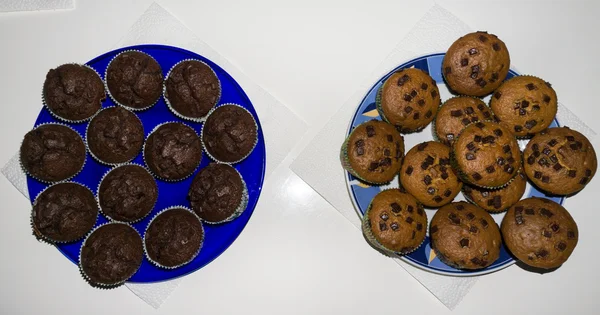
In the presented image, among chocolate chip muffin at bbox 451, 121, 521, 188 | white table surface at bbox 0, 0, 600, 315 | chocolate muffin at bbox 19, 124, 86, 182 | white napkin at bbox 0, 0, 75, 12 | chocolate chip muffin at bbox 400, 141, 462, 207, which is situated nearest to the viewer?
chocolate chip muffin at bbox 451, 121, 521, 188

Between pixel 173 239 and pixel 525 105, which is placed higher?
pixel 525 105

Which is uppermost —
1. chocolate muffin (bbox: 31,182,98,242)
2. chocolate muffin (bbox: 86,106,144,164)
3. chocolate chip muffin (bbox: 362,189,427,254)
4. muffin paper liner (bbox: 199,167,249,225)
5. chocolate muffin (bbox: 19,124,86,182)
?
chocolate chip muffin (bbox: 362,189,427,254)

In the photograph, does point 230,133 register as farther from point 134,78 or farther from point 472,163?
point 472,163

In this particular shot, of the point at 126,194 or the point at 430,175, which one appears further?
the point at 126,194

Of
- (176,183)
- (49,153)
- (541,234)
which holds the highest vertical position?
(541,234)

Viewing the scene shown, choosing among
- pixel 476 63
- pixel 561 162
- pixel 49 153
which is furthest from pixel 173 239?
pixel 561 162

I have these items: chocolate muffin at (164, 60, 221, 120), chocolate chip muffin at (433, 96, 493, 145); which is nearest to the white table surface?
chocolate muffin at (164, 60, 221, 120)

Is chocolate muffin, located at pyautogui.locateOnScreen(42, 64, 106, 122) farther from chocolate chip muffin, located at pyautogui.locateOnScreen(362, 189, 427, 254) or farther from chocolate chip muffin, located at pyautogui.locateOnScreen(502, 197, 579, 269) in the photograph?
chocolate chip muffin, located at pyautogui.locateOnScreen(502, 197, 579, 269)
